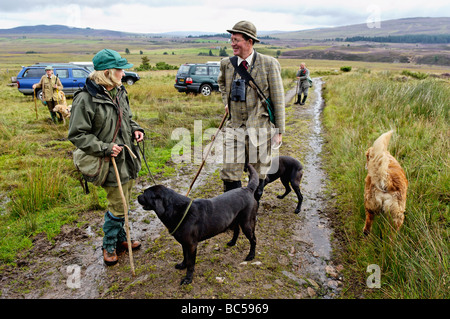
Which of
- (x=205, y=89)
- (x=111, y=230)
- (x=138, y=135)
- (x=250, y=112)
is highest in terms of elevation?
(x=205, y=89)

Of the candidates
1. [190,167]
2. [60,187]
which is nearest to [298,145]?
[190,167]

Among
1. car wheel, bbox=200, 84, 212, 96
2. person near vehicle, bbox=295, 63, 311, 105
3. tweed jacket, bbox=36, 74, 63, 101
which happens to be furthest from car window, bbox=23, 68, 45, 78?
person near vehicle, bbox=295, 63, 311, 105

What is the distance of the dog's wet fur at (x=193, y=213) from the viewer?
8.97 feet

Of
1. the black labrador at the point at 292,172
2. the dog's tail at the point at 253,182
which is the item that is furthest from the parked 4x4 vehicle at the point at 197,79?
the dog's tail at the point at 253,182

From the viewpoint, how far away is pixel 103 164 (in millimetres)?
2857

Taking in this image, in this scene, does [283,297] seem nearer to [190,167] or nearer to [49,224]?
[49,224]

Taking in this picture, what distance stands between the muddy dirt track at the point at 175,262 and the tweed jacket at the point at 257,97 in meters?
1.51

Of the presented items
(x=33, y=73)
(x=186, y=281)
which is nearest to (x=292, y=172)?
(x=186, y=281)

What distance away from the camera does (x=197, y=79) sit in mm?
16609

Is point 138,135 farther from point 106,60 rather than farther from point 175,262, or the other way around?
point 175,262

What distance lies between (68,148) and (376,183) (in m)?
7.27

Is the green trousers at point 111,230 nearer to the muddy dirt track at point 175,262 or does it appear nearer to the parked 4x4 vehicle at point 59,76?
the muddy dirt track at point 175,262

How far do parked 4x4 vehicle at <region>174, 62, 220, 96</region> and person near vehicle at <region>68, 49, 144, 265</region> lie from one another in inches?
549

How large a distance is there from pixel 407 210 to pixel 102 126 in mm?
3856
